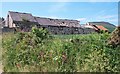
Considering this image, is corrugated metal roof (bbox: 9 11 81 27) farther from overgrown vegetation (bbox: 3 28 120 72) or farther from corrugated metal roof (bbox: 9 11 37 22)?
overgrown vegetation (bbox: 3 28 120 72)

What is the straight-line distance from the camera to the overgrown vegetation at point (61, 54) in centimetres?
736

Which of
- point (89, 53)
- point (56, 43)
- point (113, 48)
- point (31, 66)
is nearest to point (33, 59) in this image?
point (31, 66)

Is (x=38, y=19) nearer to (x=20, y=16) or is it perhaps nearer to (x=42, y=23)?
(x=42, y=23)

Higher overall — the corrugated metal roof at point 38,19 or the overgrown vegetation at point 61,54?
the corrugated metal roof at point 38,19

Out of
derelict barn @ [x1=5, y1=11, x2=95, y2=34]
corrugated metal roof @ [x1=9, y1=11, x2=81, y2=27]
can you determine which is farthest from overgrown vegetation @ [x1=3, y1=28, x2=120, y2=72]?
corrugated metal roof @ [x1=9, y1=11, x2=81, y2=27]

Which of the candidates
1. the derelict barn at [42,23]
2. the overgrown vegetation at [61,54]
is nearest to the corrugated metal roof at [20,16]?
the derelict barn at [42,23]

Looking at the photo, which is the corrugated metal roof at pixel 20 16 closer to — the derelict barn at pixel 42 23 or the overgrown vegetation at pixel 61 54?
the derelict barn at pixel 42 23

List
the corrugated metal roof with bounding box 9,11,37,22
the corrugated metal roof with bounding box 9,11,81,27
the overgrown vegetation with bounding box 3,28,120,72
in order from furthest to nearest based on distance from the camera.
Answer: the corrugated metal roof with bounding box 9,11,81,27 < the corrugated metal roof with bounding box 9,11,37,22 < the overgrown vegetation with bounding box 3,28,120,72

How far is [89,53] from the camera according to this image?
305 inches

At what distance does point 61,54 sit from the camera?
831cm

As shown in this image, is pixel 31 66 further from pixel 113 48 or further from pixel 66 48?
pixel 113 48

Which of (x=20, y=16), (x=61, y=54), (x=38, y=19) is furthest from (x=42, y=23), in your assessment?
(x=61, y=54)

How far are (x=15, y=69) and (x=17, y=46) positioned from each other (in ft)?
4.22

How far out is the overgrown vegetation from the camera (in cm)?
736
